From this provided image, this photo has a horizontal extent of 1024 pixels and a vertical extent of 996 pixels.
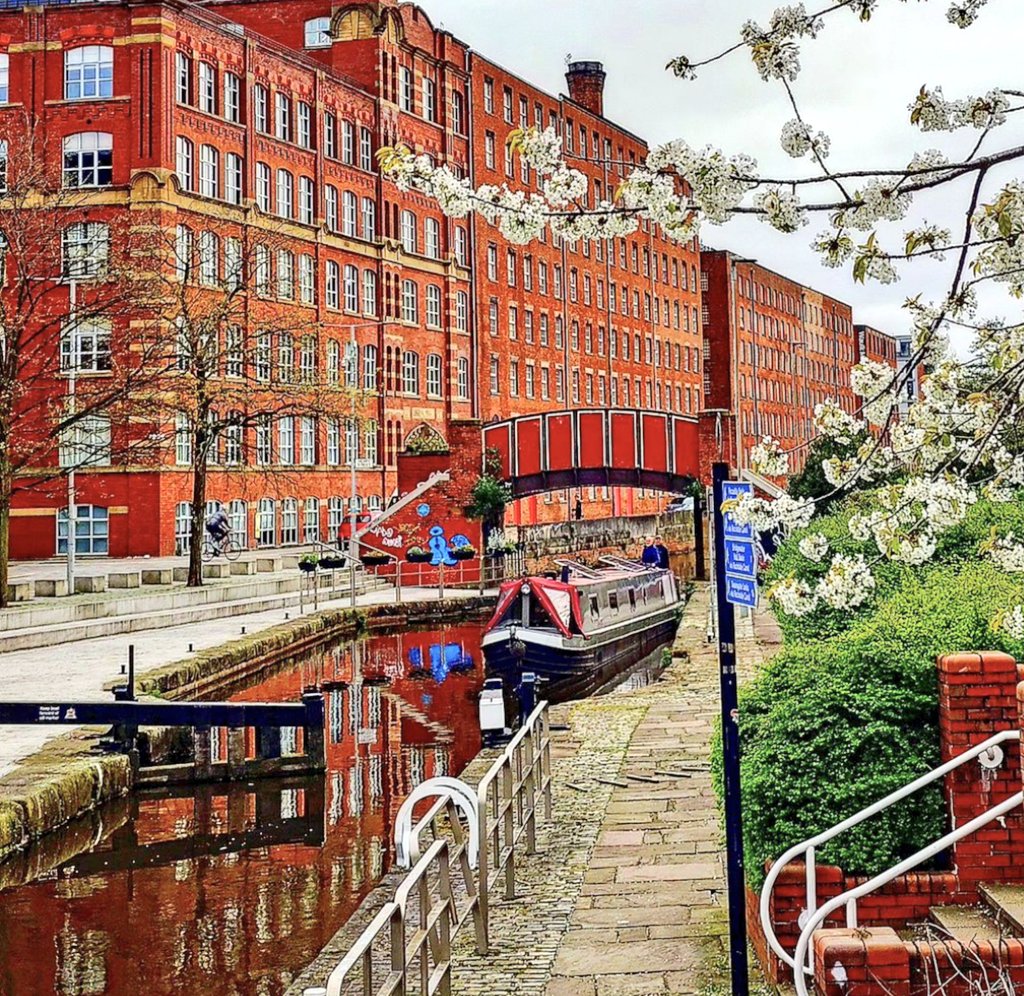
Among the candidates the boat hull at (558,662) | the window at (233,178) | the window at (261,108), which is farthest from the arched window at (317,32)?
the boat hull at (558,662)

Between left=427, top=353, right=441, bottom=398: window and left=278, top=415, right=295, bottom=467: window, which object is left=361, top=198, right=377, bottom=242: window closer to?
left=427, top=353, right=441, bottom=398: window

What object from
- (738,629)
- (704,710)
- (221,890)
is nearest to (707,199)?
(221,890)

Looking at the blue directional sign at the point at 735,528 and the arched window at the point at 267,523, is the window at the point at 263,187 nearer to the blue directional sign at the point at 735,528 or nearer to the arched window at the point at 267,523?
the arched window at the point at 267,523

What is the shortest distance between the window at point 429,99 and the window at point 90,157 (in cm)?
1788

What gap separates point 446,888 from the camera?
347 inches

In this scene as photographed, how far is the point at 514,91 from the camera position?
227 feet

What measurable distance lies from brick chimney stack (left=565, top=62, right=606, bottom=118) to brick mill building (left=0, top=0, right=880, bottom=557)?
0.45ft

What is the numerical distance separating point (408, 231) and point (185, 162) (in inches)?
546

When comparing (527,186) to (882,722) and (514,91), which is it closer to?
(514,91)

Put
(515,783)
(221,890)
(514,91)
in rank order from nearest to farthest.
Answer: (515,783) < (221,890) < (514,91)

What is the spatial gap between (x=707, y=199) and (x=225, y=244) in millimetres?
42894

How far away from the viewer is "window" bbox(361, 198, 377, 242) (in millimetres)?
56594

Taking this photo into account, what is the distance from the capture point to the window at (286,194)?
170ft

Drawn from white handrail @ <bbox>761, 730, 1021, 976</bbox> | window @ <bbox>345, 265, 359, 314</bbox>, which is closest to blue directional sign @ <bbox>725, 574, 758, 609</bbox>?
white handrail @ <bbox>761, 730, 1021, 976</bbox>
